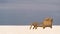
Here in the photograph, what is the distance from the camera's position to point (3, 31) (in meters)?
2.20

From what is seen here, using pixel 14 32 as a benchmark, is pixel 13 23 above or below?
above

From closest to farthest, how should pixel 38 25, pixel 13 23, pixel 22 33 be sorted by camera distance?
pixel 22 33, pixel 38 25, pixel 13 23

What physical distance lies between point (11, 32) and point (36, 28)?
314 mm

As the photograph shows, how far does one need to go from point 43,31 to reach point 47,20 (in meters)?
0.16

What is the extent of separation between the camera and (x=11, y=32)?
214 cm

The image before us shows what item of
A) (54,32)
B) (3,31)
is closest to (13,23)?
(3,31)

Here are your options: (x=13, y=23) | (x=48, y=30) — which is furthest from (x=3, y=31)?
(x=13, y=23)

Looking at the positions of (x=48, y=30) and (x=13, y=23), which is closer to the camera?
(x=48, y=30)

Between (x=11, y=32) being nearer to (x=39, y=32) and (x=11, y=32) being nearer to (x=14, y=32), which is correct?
(x=14, y=32)

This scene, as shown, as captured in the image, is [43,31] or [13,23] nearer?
[43,31]

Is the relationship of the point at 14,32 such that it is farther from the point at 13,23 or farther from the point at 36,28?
the point at 13,23

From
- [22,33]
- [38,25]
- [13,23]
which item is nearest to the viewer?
[22,33]

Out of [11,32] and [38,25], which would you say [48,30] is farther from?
[11,32]

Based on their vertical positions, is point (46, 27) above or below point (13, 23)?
below
